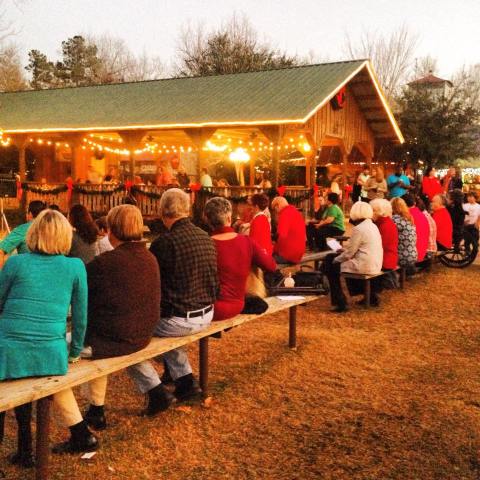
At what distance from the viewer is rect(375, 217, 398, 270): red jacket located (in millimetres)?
8234

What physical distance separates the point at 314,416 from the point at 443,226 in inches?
302

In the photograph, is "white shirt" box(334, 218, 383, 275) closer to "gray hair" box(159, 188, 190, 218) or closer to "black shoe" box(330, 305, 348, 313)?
"black shoe" box(330, 305, 348, 313)

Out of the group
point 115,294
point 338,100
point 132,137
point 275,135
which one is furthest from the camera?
point 132,137

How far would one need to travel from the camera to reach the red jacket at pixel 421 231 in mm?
9703

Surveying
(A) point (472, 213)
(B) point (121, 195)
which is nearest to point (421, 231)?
(A) point (472, 213)

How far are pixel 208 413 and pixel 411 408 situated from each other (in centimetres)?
154

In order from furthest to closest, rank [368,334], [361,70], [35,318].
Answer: [361,70] → [368,334] → [35,318]

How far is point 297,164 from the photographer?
28.6 meters

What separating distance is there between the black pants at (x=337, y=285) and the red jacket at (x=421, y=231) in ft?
6.33

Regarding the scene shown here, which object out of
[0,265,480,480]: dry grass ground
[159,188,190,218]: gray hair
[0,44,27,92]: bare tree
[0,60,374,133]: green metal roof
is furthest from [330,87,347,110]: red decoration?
[0,44,27,92]: bare tree

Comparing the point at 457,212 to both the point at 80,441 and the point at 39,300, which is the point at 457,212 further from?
the point at 39,300

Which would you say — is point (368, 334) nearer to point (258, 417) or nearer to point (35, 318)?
point (258, 417)

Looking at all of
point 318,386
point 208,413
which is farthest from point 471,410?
point 208,413

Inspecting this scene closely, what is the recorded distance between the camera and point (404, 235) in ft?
29.3
